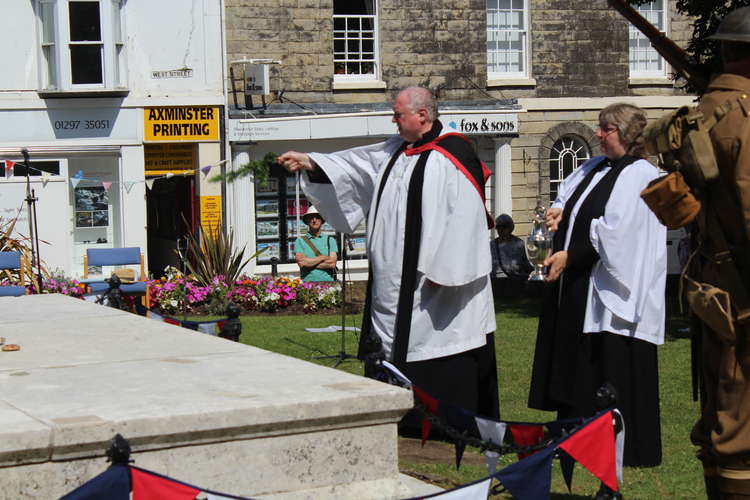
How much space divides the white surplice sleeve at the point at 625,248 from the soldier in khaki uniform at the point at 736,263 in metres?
2.26

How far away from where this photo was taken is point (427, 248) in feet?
24.3

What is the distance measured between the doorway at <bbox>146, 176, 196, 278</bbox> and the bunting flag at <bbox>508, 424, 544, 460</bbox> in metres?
19.7

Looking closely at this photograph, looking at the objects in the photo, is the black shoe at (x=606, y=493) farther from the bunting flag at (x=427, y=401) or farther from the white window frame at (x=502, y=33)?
the white window frame at (x=502, y=33)

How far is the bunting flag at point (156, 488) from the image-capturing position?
396 centimetres

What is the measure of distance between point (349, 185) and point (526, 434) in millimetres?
2903

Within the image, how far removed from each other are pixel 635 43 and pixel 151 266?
11541mm

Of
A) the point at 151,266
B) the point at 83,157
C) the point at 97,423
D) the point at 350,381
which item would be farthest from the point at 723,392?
the point at 151,266

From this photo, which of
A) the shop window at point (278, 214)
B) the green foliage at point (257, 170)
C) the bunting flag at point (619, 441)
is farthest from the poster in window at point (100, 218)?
the bunting flag at point (619, 441)

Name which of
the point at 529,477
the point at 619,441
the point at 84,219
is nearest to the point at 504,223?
the point at 84,219

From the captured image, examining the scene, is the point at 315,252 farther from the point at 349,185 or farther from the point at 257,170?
the point at 257,170

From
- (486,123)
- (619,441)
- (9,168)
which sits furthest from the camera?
(486,123)

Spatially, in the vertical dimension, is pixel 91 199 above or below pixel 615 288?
above

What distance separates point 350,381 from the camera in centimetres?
544

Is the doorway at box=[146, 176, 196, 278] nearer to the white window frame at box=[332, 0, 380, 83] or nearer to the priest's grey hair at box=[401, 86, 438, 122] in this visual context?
the white window frame at box=[332, 0, 380, 83]
